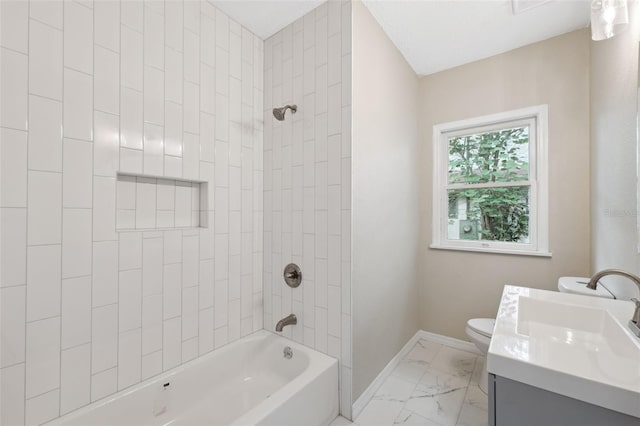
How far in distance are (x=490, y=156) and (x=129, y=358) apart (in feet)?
9.66

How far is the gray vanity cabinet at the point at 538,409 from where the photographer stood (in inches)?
27.7

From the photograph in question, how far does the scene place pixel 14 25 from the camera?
1116 mm

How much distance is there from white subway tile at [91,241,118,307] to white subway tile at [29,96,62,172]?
15.8 inches

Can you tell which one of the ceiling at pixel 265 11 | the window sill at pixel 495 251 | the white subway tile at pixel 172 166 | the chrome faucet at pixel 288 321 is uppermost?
the ceiling at pixel 265 11

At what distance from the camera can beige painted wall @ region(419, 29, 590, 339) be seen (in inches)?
79.0

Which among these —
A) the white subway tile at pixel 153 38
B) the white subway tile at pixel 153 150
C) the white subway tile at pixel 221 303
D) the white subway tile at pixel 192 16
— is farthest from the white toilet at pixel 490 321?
the white subway tile at pixel 192 16

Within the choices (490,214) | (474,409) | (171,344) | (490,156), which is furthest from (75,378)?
(490,156)

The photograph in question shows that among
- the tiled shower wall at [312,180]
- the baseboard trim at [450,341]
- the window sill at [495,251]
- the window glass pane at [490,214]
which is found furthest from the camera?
the baseboard trim at [450,341]

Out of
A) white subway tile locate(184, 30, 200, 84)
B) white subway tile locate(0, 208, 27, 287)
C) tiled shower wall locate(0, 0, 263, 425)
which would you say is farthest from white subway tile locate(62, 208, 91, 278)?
white subway tile locate(184, 30, 200, 84)

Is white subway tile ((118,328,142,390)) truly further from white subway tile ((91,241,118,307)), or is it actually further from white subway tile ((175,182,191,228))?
white subway tile ((175,182,191,228))

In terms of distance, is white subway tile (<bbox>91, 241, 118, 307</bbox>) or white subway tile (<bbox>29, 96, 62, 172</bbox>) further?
white subway tile (<bbox>91, 241, 118, 307</bbox>)

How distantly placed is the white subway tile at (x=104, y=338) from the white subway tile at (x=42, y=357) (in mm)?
127

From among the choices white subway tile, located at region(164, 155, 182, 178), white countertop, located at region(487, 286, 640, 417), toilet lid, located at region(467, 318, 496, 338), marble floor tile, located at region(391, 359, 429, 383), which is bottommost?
marble floor tile, located at region(391, 359, 429, 383)

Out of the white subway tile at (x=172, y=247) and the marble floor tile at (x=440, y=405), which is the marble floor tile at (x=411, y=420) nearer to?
the marble floor tile at (x=440, y=405)
